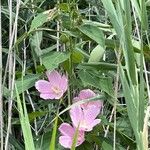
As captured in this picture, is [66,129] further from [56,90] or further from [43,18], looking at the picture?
[43,18]

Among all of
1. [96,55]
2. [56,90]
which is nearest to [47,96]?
[56,90]

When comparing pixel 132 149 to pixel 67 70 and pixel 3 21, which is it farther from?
pixel 3 21

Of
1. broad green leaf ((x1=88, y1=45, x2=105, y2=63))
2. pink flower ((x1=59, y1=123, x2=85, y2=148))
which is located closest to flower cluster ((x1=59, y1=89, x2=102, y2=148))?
pink flower ((x1=59, y1=123, x2=85, y2=148))

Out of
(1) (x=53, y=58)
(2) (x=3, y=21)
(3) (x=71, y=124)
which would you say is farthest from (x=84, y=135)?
(2) (x=3, y=21)

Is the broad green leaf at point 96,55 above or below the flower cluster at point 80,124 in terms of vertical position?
above

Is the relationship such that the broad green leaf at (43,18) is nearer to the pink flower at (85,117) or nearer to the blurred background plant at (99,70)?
the blurred background plant at (99,70)

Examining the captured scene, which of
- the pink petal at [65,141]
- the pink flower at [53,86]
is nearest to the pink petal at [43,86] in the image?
the pink flower at [53,86]

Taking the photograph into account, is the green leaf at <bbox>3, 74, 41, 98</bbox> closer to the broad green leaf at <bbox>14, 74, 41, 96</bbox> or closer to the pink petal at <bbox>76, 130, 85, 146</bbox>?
the broad green leaf at <bbox>14, 74, 41, 96</bbox>
